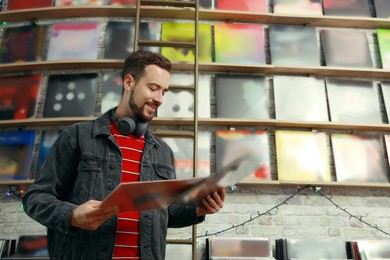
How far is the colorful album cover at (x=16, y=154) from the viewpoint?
98.0 inches

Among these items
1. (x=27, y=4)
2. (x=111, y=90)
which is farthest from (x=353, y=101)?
(x=27, y=4)

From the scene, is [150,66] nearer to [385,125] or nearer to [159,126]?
[159,126]

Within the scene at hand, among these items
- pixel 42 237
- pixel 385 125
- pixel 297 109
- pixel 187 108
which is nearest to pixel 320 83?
pixel 297 109

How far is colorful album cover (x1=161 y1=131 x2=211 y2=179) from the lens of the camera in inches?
95.7

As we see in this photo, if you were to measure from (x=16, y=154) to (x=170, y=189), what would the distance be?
2115 millimetres

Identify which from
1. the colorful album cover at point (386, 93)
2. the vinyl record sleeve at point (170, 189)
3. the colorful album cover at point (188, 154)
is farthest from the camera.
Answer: the colorful album cover at point (386, 93)

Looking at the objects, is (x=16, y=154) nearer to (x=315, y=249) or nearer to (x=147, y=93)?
(x=147, y=93)

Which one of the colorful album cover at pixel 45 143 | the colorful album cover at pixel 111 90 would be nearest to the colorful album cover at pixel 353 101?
the colorful album cover at pixel 111 90

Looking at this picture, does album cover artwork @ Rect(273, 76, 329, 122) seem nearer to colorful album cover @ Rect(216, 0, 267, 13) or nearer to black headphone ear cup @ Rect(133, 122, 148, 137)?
colorful album cover @ Rect(216, 0, 267, 13)

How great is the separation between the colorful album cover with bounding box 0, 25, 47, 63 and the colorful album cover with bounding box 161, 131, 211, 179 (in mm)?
1312

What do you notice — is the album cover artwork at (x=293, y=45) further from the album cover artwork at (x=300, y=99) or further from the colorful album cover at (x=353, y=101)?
the colorful album cover at (x=353, y=101)

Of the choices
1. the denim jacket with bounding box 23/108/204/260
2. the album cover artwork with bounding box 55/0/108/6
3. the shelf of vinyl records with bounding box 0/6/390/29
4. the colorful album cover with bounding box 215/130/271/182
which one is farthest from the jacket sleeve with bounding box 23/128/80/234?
the album cover artwork with bounding box 55/0/108/6

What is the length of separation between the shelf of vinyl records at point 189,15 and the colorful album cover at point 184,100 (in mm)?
527

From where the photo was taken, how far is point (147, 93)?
1205 mm
